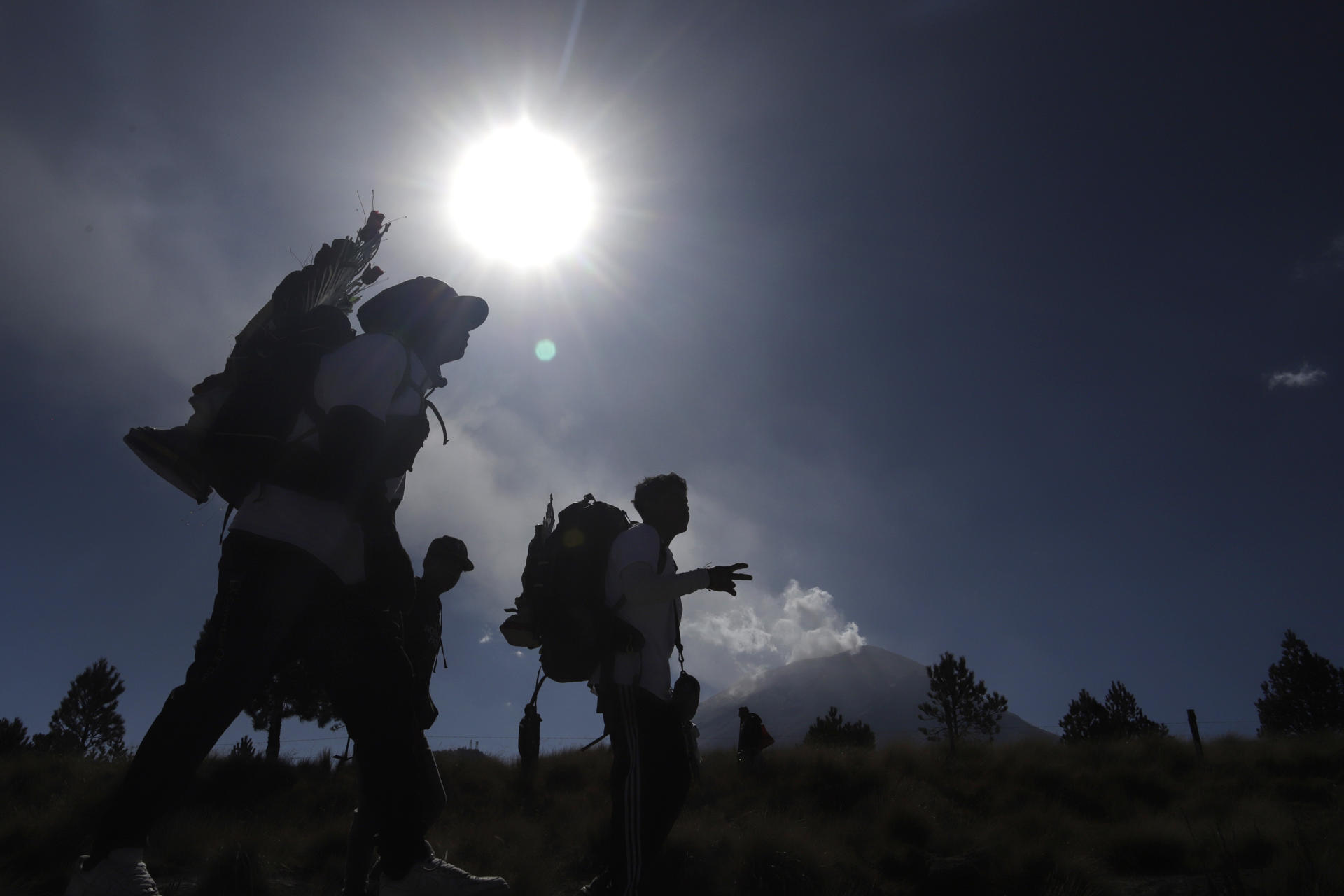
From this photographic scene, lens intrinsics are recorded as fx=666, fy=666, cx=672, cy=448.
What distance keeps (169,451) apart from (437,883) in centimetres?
143

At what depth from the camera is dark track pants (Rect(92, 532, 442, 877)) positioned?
4.82 ft

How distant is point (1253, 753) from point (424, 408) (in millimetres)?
13618

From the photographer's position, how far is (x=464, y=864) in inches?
211

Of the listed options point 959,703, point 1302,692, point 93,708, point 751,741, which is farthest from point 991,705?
point 93,708

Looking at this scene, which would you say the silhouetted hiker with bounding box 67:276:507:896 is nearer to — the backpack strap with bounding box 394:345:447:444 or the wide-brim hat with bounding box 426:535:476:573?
the backpack strap with bounding box 394:345:447:444

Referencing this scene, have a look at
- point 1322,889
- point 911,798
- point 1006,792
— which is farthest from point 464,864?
point 1006,792

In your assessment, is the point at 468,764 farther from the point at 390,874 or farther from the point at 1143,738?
the point at 1143,738

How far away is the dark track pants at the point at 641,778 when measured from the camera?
274cm

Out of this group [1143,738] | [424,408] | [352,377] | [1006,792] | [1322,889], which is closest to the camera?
[352,377]

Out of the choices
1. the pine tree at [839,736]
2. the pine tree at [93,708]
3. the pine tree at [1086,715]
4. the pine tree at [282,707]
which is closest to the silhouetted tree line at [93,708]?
the pine tree at [93,708]

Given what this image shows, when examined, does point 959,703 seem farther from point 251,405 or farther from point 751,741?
point 251,405

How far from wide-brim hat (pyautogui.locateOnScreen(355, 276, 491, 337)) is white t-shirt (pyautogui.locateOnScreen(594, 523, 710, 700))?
4.25ft

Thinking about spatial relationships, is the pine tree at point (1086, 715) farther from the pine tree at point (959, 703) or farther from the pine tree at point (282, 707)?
the pine tree at point (282, 707)

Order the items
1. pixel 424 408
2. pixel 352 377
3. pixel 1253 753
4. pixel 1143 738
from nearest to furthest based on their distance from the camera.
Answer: pixel 352 377 → pixel 424 408 → pixel 1253 753 → pixel 1143 738
